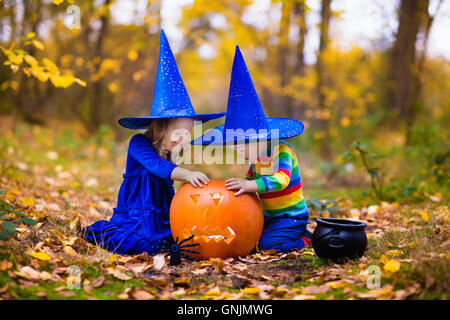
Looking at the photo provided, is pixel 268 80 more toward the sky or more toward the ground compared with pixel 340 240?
more toward the sky

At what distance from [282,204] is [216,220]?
68cm

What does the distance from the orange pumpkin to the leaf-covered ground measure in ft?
0.35

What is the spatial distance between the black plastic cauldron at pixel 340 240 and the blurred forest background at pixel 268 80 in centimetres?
236

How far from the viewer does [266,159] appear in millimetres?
3070

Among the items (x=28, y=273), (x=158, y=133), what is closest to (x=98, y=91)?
(x=158, y=133)

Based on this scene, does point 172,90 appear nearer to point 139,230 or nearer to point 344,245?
point 139,230

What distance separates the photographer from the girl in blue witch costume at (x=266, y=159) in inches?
114

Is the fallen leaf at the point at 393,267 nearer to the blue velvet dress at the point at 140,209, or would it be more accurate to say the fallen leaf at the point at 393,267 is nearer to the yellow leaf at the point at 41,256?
the blue velvet dress at the point at 140,209

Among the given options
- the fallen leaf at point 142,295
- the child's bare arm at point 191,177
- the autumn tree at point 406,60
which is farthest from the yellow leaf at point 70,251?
the autumn tree at point 406,60

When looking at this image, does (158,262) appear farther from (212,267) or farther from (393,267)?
(393,267)

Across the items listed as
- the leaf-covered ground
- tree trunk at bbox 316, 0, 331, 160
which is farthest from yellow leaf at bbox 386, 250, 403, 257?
tree trunk at bbox 316, 0, 331, 160

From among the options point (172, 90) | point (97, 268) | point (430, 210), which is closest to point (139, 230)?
point (97, 268)

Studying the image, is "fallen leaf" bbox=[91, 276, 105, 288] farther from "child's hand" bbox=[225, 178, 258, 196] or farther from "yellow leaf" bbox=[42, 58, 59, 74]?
"yellow leaf" bbox=[42, 58, 59, 74]

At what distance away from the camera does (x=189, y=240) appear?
9.23ft
